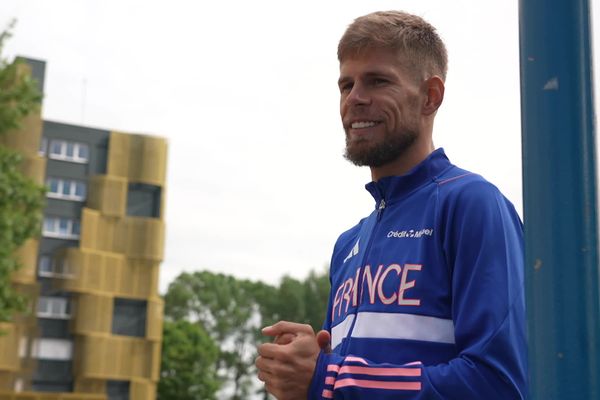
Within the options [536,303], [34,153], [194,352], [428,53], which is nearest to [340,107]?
[428,53]

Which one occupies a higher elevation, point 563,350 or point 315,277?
point 315,277

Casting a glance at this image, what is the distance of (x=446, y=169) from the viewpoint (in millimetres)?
2717

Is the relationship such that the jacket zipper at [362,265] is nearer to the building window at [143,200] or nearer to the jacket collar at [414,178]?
the jacket collar at [414,178]

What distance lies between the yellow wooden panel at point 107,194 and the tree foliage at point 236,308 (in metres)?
21.9

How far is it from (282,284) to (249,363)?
6.48 m

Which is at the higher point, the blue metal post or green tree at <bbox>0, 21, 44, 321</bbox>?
green tree at <bbox>0, 21, 44, 321</bbox>

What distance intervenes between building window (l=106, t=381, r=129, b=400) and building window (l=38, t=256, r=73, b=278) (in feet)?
20.4

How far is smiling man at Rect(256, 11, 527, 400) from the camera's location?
224 centimetres

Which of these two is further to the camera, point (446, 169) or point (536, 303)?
point (446, 169)

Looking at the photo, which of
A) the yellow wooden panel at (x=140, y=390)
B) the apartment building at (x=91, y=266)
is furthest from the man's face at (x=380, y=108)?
the yellow wooden panel at (x=140, y=390)

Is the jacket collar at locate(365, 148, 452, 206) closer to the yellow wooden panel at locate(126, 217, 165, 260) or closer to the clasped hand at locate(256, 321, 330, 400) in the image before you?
the clasped hand at locate(256, 321, 330, 400)

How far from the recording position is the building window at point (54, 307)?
4725 cm

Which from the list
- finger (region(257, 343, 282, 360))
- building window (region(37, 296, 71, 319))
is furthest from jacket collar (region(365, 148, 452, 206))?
building window (region(37, 296, 71, 319))

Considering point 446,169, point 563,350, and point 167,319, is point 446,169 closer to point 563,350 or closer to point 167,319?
point 563,350
